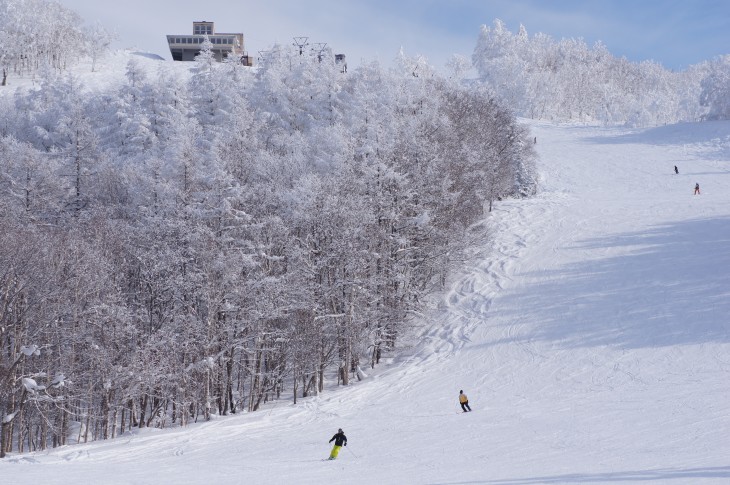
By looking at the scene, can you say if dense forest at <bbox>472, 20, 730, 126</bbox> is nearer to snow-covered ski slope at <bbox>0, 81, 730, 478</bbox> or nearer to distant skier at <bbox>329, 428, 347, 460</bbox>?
snow-covered ski slope at <bbox>0, 81, 730, 478</bbox>

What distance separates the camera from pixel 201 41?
111562 mm

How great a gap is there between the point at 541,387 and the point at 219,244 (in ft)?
52.8

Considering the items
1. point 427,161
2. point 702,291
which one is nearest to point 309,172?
point 427,161

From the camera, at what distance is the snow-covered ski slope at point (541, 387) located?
57.8 feet

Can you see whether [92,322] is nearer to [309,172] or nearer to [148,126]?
[309,172]

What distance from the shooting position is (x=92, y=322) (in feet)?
89.9

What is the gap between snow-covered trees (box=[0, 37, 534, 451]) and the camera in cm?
2750

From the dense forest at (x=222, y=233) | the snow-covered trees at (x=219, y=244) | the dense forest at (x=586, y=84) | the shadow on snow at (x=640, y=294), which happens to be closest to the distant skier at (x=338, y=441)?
the snow-covered trees at (x=219, y=244)

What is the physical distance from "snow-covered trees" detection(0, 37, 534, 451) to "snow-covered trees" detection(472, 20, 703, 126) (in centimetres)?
4516

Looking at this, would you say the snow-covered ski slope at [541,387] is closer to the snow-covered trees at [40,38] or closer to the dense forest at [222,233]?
the dense forest at [222,233]

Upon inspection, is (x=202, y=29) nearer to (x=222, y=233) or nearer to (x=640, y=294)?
(x=222, y=233)

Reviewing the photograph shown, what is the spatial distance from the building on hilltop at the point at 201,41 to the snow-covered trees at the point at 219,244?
2451 inches

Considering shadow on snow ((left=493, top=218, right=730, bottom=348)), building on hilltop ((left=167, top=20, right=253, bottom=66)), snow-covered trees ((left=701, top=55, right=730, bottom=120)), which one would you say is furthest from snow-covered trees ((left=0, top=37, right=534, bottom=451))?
building on hilltop ((left=167, top=20, right=253, bottom=66))

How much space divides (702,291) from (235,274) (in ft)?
84.1
